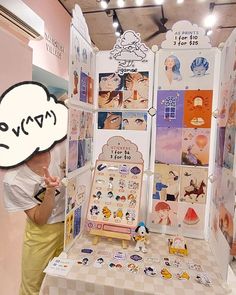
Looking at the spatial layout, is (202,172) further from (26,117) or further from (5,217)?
(5,217)

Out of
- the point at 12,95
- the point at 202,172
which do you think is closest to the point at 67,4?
the point at 12,95

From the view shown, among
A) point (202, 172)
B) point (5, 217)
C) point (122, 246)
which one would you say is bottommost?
A: point (5, 217)

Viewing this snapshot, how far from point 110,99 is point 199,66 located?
1.68ft

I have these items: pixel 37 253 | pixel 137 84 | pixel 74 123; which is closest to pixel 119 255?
pixel 37 253

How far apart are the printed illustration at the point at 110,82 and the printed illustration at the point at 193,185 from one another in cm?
59

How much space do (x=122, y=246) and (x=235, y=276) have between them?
0.51 m

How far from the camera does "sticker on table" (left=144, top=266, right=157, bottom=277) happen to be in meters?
0.99

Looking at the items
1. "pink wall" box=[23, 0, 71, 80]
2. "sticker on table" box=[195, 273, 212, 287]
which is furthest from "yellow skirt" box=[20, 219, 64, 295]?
"pink wall" box=[23, 0, 71, 80]

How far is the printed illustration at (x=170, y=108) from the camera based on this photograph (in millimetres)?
1334

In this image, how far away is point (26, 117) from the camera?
118 cm

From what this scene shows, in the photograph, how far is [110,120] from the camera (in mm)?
1410

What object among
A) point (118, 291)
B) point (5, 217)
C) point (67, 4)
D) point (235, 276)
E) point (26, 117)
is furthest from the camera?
point (67, 4)

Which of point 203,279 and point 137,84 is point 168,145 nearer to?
point 137,84

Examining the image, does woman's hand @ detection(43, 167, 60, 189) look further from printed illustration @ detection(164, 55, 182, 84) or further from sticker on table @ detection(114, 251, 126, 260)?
printed illustration @ detection(164, 55, 182, 84)
